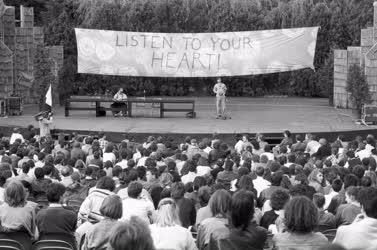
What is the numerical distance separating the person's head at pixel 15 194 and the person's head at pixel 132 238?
3526mm

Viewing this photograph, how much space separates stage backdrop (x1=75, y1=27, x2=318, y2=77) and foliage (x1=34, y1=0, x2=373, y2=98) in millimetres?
5733

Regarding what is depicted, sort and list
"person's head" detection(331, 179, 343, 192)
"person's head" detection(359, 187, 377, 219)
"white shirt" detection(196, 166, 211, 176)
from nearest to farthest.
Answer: "person's head" detection(359, 187, 377, 219) → "person's head" detection(331, 179, 343, 192) → "white shirt" detection(196, 166, 211, 176)

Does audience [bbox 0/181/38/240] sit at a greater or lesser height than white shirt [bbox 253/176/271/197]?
greater

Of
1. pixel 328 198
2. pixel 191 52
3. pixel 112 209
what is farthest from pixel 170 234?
pixel 191 52

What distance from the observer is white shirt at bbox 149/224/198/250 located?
7.22 m

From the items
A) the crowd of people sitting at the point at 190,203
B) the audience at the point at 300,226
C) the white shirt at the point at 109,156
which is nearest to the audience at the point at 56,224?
→ the crowd of people sitting at the point at 190,203

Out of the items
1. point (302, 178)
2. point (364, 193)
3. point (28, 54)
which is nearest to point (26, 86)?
point (28, 54)

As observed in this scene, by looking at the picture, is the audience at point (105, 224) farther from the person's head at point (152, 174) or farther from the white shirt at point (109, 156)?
the white shirt at point (109, 156)

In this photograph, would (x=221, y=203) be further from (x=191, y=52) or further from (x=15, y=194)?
(x=191, y=52)

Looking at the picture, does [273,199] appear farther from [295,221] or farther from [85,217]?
[295,221]

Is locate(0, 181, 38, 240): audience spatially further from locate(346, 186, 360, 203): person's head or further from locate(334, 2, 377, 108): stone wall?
locate(334, 2, 377, 108): stone wall

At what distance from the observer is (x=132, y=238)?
480cm

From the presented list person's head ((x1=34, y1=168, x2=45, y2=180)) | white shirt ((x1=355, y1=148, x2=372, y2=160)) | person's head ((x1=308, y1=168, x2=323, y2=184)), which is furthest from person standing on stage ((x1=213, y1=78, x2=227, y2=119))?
person's head ((x1=34, y1=168, x2=45, y2=180))

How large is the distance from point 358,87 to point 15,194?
2138cm
